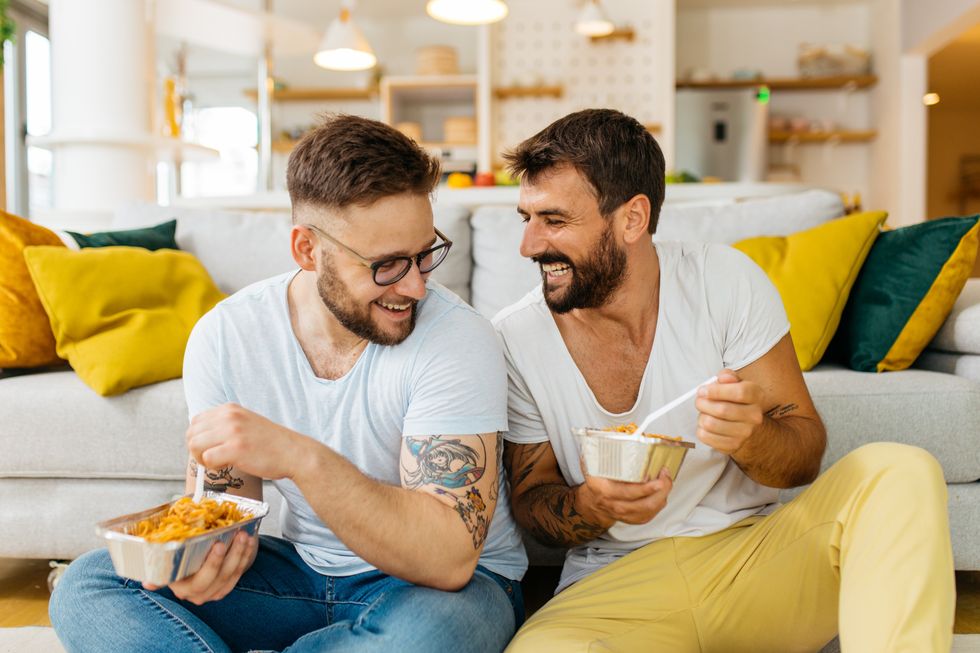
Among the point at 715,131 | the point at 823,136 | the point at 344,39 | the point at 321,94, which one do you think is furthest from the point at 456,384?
the point at 321,94

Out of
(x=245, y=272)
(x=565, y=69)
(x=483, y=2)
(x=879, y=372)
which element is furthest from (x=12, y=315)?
(x=565, y=69)

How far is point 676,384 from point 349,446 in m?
0.54

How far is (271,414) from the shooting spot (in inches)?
52.9

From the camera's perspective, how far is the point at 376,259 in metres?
1.24

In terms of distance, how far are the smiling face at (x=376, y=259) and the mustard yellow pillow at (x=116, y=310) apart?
2.94 ft

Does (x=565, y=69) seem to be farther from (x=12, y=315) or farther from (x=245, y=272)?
(x=12, y=315)

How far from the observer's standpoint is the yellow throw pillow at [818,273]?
6.79ft

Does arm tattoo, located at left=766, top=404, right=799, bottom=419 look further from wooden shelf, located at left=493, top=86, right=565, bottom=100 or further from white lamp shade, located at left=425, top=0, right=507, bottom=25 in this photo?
wooden shelf, located at left=493, top=86, right=565, bottom=100

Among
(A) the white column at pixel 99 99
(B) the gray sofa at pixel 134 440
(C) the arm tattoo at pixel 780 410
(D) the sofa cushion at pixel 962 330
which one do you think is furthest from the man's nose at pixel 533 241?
(A) the white column at pixel 99 99

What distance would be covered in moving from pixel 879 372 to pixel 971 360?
0.67ft

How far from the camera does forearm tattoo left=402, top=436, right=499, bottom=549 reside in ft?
3.92

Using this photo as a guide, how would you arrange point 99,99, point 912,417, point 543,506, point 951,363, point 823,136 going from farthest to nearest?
point 823,136 < point 99,99 < point 951,363 < point 912,417 < point 543,506

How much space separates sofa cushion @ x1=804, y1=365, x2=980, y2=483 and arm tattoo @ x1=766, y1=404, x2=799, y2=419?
17.9 inches

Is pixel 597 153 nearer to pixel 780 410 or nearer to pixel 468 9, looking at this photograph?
pixel 780 410
